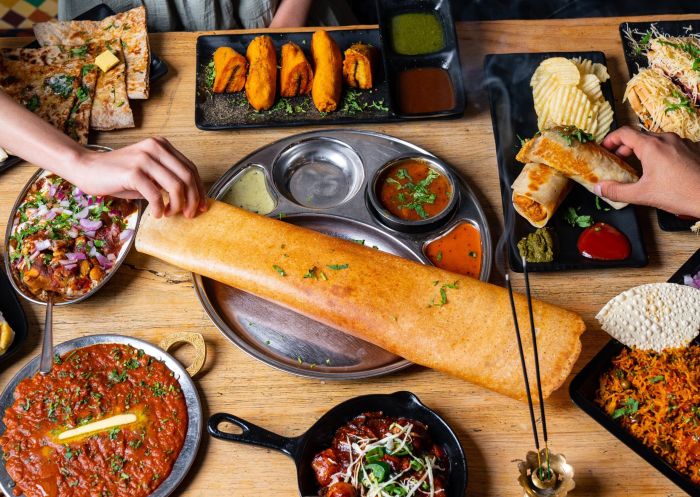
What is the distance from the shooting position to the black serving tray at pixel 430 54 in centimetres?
267

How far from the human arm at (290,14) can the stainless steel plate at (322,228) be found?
0.79 m

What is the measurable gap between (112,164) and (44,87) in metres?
0.71

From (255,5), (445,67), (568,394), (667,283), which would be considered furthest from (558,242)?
(255,5)

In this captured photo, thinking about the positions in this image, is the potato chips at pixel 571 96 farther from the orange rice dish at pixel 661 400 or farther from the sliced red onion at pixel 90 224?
the sliced red onion at pixel 90 224

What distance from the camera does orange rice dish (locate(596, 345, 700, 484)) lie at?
6.37 ft

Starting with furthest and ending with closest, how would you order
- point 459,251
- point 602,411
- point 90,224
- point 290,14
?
point 290,14
point 459,251
point 90,224
point 602,411

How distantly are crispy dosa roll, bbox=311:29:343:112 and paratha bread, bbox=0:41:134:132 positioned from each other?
0.78m

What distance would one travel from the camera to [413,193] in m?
2.54

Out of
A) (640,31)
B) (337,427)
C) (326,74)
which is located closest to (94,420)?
(337,427)

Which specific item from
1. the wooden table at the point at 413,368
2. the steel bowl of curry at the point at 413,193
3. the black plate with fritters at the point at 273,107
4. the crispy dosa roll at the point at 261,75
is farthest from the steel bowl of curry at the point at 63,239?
the steel bowl of curry at the point at 413,193

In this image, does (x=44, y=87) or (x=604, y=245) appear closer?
(x=604, y=245)

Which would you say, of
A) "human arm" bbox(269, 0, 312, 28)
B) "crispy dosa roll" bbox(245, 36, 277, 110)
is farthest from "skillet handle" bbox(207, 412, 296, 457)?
"human arm" bbox(269, 0, 312, 28)

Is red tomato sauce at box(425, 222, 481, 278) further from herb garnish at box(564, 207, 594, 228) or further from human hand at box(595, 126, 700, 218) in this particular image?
human hand at box(595, 126, 700, 218)

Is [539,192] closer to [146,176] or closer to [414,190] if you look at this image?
[414,190]
